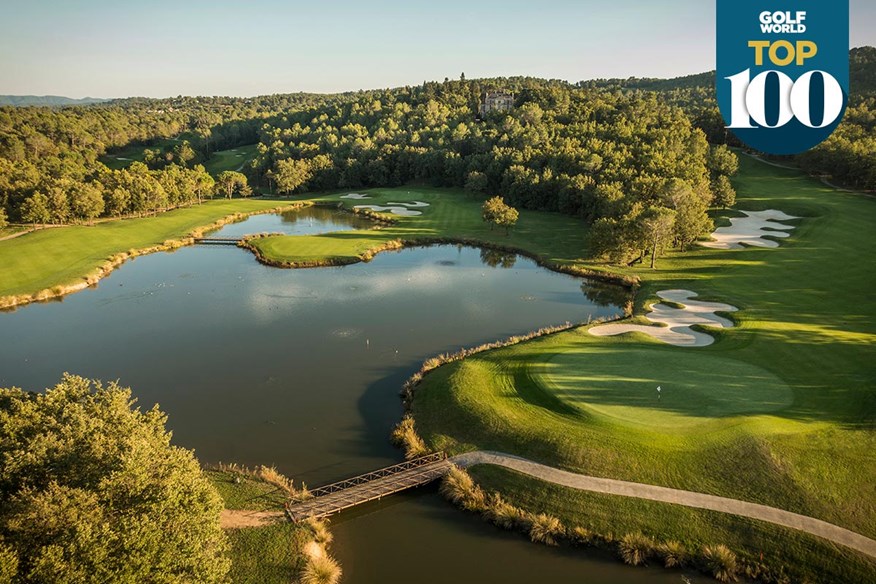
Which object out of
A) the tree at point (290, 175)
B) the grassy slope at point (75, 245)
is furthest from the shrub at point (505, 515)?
the tree at point (290, 175)

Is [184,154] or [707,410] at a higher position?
[184,154]

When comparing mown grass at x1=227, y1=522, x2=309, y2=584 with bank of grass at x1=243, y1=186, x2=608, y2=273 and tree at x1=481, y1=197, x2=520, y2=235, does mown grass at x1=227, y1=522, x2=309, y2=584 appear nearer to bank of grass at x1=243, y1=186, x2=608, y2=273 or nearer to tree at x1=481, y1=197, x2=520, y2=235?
bank of grass at x1=243, y1=186, x2=608, y2=273

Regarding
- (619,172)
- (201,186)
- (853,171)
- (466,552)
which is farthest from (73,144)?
(853,171)

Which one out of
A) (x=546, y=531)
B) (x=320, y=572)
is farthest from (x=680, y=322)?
(x=320, y=572)

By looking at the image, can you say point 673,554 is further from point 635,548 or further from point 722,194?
point 722,194

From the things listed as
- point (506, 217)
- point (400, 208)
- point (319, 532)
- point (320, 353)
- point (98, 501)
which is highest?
point (400, 208)

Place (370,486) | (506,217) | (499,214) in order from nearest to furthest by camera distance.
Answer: (370,486), (506,217), (499,214)

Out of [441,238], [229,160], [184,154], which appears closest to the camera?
[441,238]

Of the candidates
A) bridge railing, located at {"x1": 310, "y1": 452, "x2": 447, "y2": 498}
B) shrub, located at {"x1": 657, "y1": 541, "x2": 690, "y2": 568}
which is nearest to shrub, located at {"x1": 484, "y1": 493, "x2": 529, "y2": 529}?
bridge railing, located at {"x1": 310, "y1": 452, "x2": 447, "y2": 498}
